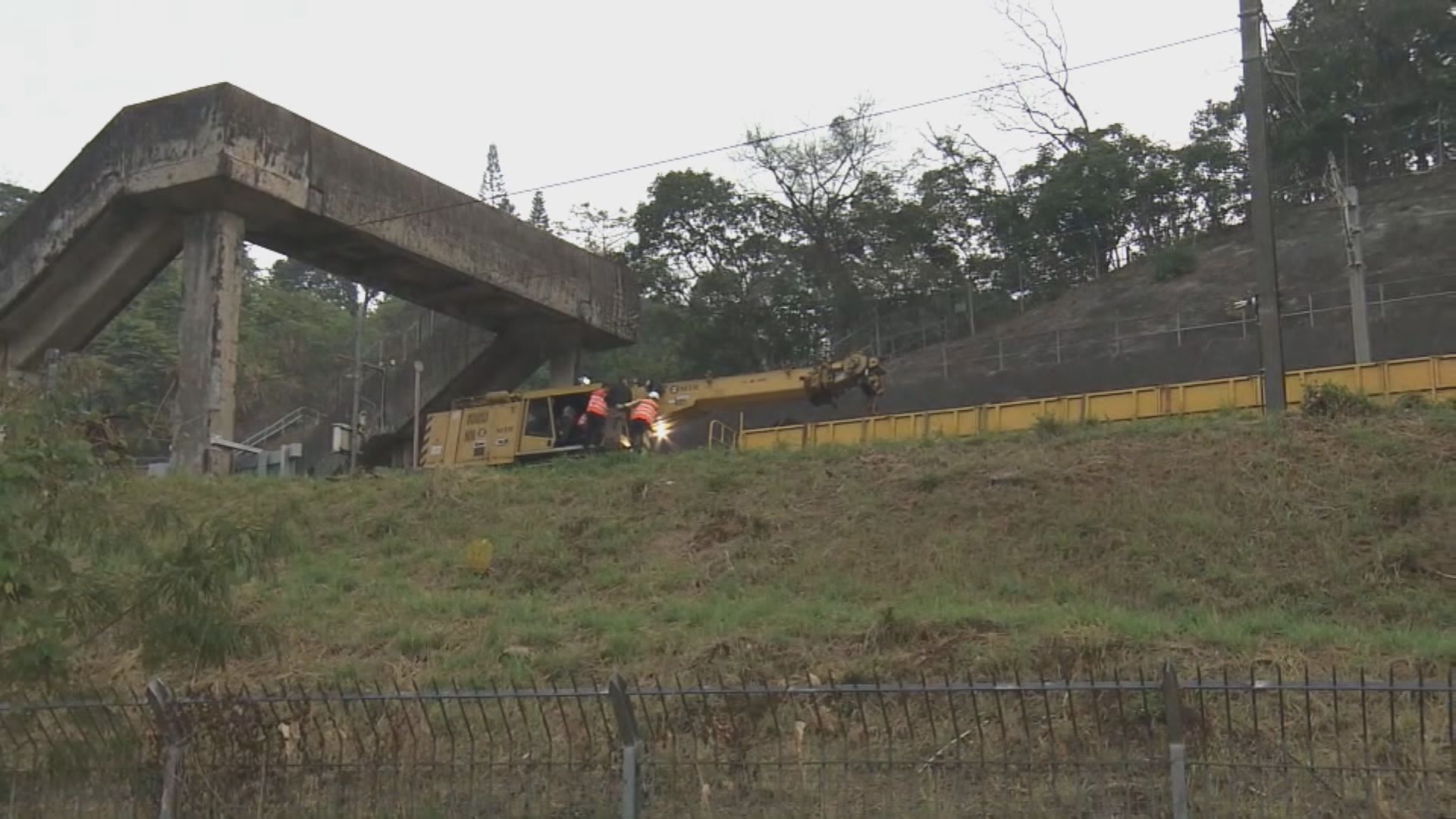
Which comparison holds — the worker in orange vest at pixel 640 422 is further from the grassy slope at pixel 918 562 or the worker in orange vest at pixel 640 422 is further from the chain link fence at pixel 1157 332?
the chain link fence at pixel 1157 332

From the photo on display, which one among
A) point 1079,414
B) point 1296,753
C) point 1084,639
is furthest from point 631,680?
point 1079,414

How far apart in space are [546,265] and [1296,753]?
3159cm

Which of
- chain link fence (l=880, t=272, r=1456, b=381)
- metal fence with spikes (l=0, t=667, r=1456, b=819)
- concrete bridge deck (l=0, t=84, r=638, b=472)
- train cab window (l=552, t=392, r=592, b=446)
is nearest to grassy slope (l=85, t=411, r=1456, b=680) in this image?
metal fence with spikes (l=0, t=667, r=1456, b=819)

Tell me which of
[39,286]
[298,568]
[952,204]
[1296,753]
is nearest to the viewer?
[1296,753]

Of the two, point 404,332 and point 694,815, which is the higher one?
point 404,332

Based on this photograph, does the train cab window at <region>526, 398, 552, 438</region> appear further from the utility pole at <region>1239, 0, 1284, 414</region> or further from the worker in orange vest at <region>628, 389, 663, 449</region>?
the utility pole at <region>1239, 0, 1284, 414</region>

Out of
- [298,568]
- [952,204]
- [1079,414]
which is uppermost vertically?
[952,204]

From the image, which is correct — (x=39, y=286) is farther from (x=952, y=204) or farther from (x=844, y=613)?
(x=952, y=204)

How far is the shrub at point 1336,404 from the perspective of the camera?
2066 centimetres

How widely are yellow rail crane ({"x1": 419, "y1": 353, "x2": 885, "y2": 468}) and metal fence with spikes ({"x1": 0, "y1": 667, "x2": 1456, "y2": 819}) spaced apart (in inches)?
735

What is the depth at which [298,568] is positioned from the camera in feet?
64.6

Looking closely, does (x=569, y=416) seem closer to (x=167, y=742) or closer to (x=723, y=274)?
(x=167, y=742)

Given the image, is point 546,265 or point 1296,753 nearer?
point 1296,753

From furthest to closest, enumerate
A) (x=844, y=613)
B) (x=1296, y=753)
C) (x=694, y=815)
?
(x=844, y=613), (x=1296, y=753), (x=694, y=815)
